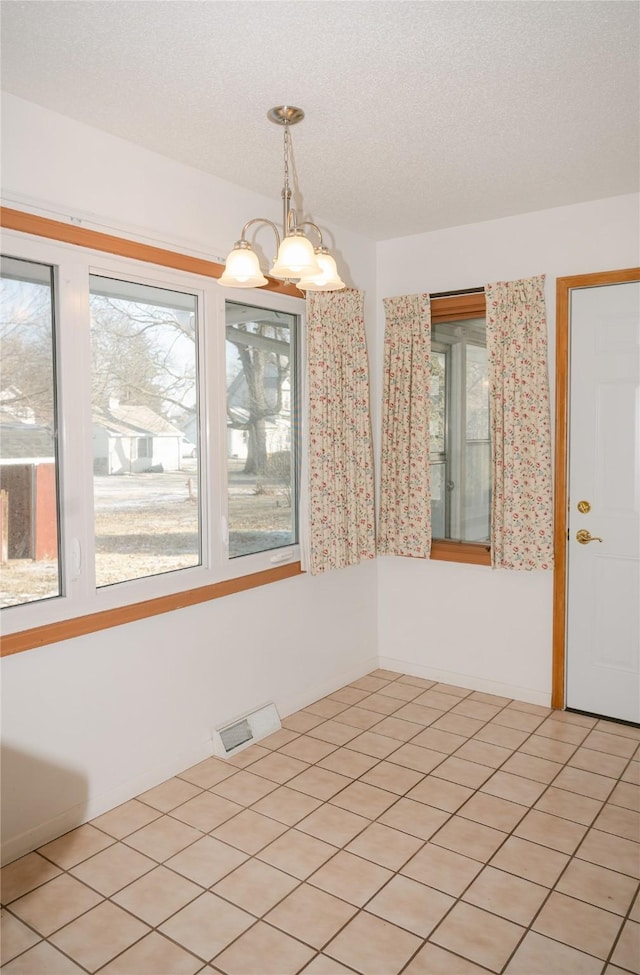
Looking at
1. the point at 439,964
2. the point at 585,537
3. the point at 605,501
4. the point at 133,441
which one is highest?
the point at 133,441

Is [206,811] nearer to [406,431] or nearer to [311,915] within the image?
[311,915]

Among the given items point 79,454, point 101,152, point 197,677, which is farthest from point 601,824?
point 101,152

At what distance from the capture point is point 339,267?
160 inches

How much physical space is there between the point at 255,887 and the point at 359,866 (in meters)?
0.37

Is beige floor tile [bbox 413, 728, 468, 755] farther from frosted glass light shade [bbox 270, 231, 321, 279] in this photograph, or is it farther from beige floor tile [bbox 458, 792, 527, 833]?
frosted glass light shade [bbox 270, 231, 321, 279]

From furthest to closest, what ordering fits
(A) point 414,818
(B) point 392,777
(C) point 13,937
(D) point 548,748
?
(D) point 548,748 < (B) point 392,777 < (A) point 414,818 < (C) point 13,937

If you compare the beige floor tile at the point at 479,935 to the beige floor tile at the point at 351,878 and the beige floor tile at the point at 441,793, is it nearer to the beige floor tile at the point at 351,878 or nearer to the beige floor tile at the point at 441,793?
the beige floor tile at the point at 351,878

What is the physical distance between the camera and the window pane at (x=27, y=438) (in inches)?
98.8

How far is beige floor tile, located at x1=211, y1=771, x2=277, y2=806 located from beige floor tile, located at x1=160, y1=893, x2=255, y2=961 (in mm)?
624

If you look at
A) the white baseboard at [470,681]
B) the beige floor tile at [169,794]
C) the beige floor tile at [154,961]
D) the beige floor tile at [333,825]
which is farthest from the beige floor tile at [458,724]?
the beige floor tile at [154,961]

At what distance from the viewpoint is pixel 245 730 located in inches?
136

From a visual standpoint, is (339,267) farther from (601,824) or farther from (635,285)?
(601,824)

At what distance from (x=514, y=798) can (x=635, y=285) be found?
247 centimetres

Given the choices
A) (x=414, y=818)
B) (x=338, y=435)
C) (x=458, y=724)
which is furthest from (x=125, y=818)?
(x=338, y=435)
